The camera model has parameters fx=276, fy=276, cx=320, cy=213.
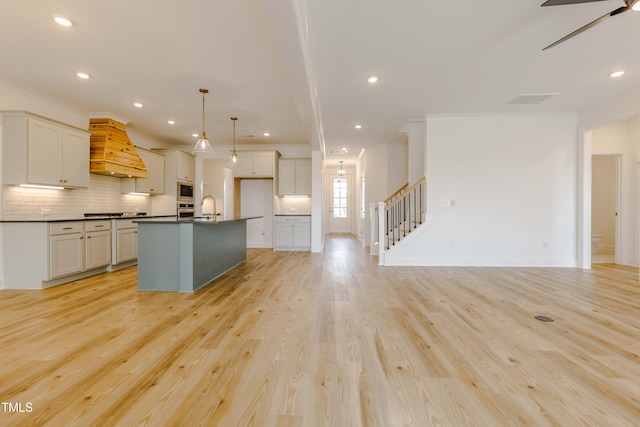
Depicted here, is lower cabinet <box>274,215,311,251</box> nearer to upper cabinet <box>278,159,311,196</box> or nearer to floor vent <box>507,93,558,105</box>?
upper cabinet <box>278,159,311,196</box>

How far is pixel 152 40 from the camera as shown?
3031 mm

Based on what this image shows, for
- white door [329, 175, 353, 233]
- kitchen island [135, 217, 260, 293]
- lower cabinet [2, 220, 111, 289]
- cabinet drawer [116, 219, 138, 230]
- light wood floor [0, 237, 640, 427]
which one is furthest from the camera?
white door [329, 175, 353, 233]

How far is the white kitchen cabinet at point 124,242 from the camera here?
16.5ft

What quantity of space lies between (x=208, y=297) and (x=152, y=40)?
3.01 metres

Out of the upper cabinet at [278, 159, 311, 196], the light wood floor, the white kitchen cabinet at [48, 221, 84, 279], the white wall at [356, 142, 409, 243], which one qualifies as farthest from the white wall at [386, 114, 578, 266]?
the white kitchen cabinet at [48, 221, 84, 279]

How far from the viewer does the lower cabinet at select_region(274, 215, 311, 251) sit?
7359 mm

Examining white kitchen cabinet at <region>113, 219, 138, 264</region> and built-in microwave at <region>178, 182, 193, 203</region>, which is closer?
white kitchen cabinet at <region>113, 219, 138, 264</region>

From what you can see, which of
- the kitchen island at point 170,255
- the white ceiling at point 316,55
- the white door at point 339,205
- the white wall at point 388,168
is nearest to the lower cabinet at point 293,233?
the white wall at point 388,168

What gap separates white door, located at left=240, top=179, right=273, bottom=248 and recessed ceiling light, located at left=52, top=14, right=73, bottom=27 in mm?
5318

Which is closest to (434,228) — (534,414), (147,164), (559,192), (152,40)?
(559,192)

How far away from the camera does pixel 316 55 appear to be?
326 centimetres

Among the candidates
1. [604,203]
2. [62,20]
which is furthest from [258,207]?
[604,203]

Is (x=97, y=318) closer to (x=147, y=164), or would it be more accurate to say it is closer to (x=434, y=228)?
(x=147, y=164)

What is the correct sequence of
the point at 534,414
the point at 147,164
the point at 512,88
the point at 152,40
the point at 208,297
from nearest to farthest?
the point at 534,414
the point at 152,40
the point at 208,297
the point at 512,88
the point at 147,164
